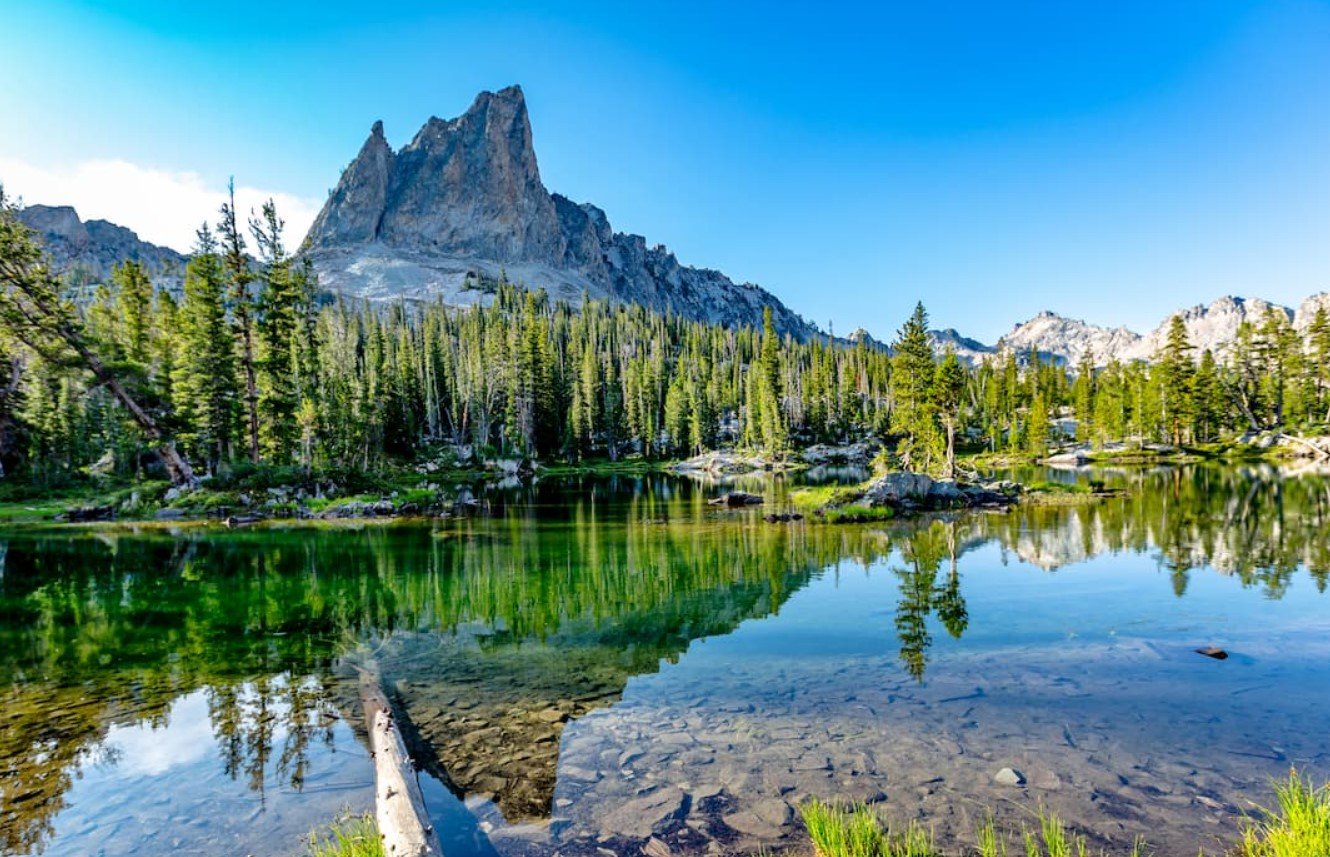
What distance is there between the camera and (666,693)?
37.1ft

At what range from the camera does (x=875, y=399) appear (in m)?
123

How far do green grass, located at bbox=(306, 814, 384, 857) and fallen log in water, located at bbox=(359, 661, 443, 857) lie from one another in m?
0.09

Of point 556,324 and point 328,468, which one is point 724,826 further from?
point 556,324

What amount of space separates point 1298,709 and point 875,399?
11752cm

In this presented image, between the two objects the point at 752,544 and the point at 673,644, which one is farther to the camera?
the point at 752,544

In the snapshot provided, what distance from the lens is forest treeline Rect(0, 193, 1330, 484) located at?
42375mm

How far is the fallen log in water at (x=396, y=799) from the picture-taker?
224 inches

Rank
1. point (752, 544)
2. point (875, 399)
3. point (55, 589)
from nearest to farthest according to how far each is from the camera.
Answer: point (55, 589) < point (752, 544) < point (875, 399)

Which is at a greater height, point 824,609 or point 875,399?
point 875,399

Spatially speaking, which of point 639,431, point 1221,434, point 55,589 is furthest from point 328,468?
point 1221,434

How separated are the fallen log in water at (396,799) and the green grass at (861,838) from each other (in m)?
3.58

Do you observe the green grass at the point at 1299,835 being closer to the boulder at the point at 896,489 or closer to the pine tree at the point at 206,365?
the boulder at the point at 896,489

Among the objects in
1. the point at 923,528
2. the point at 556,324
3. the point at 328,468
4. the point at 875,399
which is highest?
the point at 556,324

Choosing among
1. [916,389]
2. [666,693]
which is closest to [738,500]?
[916,389]
